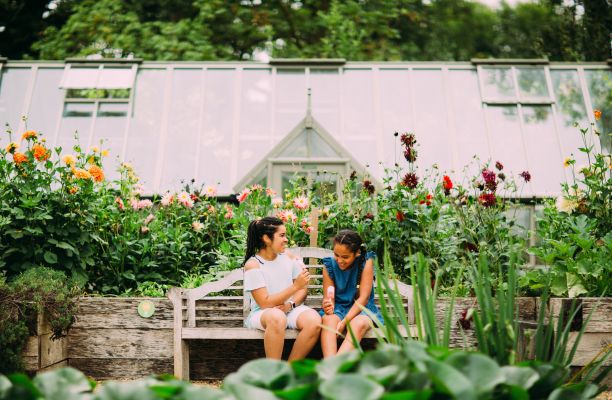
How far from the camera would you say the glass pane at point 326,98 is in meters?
7.94

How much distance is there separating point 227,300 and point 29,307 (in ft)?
3.75

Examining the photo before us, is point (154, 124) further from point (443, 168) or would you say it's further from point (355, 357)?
point (355, 357)

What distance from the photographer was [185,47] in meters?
Answer: 11.3

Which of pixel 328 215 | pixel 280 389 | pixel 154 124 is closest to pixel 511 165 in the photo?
pixel 328 215

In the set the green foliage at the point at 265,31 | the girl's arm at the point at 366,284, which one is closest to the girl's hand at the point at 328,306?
the girl's arm at the point at 366,284

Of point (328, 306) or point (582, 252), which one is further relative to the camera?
point (582, 252)

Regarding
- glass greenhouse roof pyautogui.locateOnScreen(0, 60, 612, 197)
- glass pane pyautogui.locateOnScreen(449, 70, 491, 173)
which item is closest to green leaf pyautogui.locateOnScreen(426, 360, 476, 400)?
glass greenhouse roof pyautogui.locateOnScreen(0, 60, 612, 197)

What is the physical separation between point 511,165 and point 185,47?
6.71 metres

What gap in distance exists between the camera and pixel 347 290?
3.51m

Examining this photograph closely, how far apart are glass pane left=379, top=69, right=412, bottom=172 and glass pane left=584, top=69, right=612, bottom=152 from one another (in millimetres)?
2529

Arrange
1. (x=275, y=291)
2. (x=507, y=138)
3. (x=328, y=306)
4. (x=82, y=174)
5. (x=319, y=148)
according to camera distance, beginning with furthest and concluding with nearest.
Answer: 1. (x=507, y=138)
2. (x=319, y=148)
3. (x=82, y=174)
4. (x=275, y=291)
5. (x=328, y=306)

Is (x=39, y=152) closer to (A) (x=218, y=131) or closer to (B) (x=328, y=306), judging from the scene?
(B) (x=328, y=306)

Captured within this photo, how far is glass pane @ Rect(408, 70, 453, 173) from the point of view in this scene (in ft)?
24.7

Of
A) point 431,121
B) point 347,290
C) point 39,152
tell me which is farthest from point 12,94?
point 347,290
